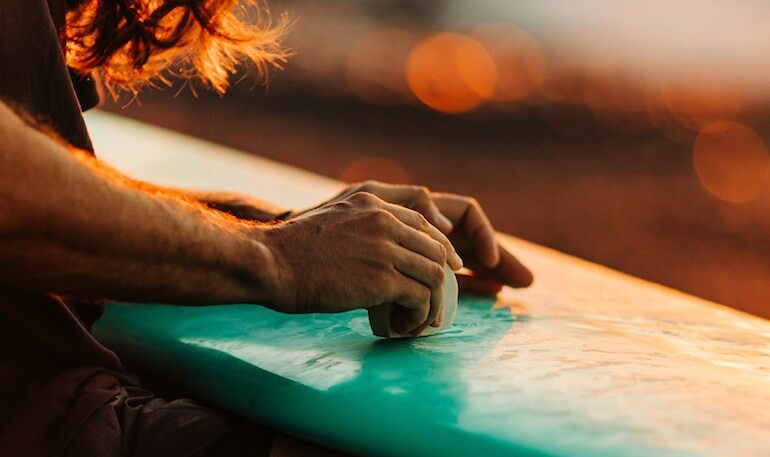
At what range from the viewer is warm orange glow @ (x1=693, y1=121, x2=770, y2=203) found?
425 inches

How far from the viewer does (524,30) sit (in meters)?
35.3

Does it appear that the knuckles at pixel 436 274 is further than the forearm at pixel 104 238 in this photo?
Yes

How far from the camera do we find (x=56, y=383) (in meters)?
1.11

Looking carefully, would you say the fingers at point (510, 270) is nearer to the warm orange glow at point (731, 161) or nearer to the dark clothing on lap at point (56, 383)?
the dark clothing on lap at point (56, 383)

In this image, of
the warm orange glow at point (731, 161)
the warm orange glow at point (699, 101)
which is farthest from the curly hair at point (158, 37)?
the warm orange glow at point (699, 101)

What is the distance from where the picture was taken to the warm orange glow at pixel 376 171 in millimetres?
9281

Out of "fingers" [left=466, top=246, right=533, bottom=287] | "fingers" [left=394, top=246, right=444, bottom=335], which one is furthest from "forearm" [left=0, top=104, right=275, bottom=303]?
"fingers" [left=466, top=246, right=533, bottom=287]

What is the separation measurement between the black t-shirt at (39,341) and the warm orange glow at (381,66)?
15.2 meters

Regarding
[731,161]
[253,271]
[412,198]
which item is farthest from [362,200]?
[731,161]

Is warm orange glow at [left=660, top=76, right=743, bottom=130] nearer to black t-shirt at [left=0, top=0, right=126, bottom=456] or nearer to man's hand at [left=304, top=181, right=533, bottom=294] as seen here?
man's hand at [left=304, top=181, right=533, bottom=294]

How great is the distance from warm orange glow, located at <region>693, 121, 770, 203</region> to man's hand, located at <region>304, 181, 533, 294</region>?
9.01m

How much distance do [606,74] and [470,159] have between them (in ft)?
52.3

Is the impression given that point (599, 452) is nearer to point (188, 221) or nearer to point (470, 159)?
point (188, 221)

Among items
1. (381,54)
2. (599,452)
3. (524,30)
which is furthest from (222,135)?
(524,30)
